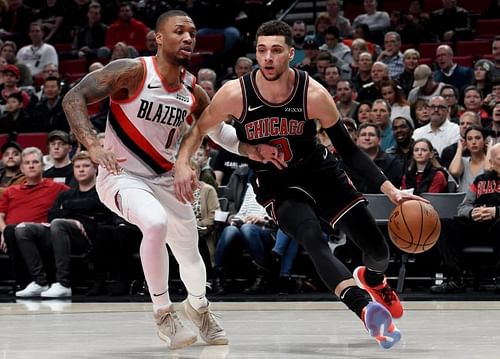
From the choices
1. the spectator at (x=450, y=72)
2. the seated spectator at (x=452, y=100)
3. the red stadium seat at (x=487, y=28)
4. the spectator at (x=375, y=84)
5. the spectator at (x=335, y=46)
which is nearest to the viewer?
the seated spectator at (x=452, y=100)

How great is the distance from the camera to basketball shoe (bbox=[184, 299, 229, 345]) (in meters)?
6.11

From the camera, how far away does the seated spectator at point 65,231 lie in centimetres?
1016

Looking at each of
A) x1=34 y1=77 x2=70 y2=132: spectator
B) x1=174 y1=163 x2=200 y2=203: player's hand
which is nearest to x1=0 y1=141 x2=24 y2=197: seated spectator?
x1=34 y1=77 x2=70 y2=132: spectator

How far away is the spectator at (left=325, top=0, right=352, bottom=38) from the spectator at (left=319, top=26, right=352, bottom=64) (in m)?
0.82

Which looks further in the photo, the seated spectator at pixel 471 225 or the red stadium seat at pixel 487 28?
the red stadium seat at pixel 487 28

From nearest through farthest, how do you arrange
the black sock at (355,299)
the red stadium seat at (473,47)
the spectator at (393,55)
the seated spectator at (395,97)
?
the black sock at (355,299) → the seated spectator at (395,97) → the spectator at (393,55) → the red stadium seat at (473,47)

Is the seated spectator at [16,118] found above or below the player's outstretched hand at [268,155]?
below

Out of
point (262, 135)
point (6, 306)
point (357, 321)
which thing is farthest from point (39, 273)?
point (262, 135)

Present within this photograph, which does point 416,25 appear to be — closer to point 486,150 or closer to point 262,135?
point 486,150

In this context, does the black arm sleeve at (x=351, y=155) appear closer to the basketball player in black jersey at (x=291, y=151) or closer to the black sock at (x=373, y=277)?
the basketball player in black jersey at (x=291, y=151)

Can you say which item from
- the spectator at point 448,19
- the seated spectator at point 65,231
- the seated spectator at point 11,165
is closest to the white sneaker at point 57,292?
the seated spectator at point 65,231

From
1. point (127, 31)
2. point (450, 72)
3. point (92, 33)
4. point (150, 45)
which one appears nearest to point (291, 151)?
point (450, 72)

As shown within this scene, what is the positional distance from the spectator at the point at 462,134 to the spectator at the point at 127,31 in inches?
256

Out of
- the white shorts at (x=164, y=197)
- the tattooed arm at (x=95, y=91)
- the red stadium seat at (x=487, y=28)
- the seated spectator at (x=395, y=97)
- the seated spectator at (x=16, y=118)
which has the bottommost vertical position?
the seated spectator at (x=16, y=118)
